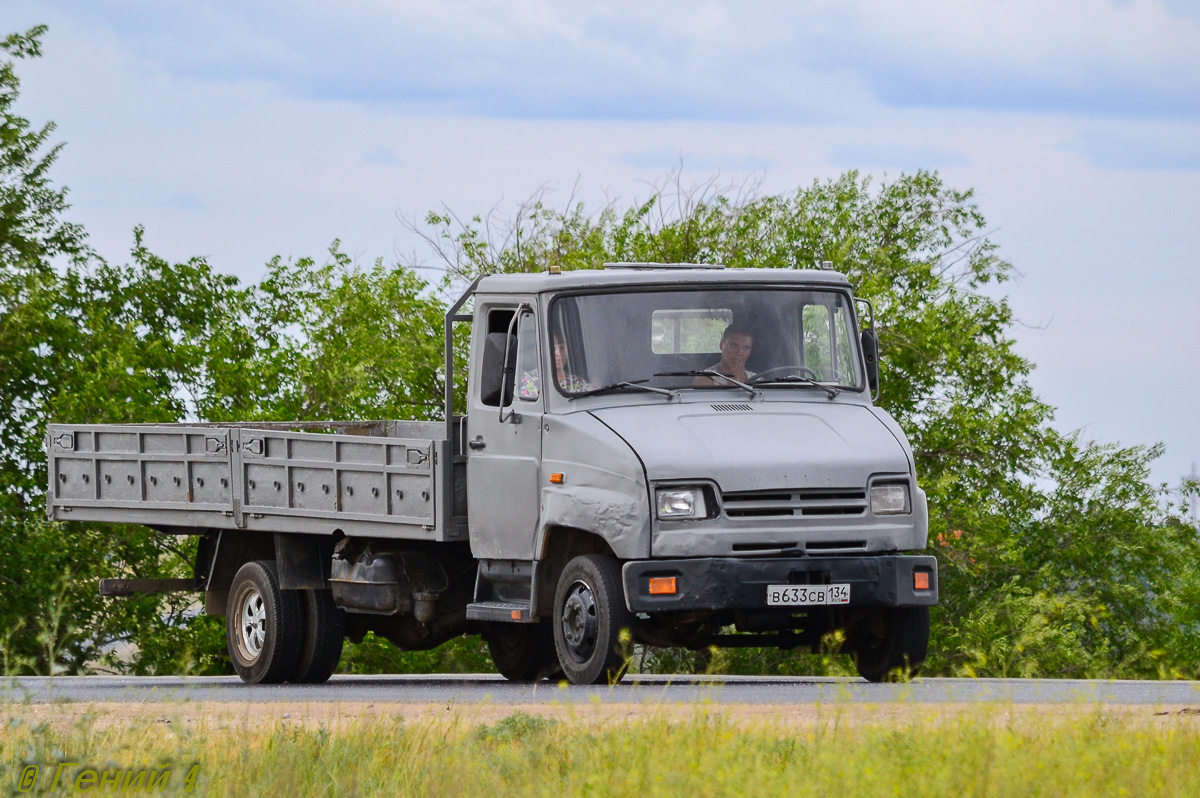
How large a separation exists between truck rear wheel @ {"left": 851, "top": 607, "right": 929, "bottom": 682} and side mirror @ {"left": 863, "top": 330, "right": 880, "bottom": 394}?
4.90 feet

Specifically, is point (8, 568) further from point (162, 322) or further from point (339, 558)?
point (339, 558)

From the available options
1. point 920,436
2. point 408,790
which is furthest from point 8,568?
point 408,790

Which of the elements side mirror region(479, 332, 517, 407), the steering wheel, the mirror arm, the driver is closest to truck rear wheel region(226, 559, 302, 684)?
side mirror region(479, 332, 517, 407)

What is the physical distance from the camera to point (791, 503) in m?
11.6

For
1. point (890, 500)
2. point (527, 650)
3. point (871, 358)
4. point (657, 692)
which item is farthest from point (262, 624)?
point (890, 500)

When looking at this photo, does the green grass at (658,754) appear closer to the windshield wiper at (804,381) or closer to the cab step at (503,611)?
the cab step at (503,611)

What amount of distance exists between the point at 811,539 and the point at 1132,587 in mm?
22951

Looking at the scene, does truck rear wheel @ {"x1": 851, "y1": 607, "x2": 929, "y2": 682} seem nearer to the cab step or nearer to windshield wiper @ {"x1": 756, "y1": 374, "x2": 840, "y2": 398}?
windshield wiper @ {"x1": 756, "y1": 374, "x2": 840, "y2": 398}

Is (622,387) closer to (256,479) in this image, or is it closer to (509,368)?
(509,368)

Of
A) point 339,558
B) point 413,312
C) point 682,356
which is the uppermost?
point 413,312

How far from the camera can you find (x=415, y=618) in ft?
47.0

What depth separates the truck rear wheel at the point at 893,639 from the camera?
40.7 ft

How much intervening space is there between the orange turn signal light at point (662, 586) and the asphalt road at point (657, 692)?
0.52m

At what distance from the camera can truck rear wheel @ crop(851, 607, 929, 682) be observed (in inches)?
488
